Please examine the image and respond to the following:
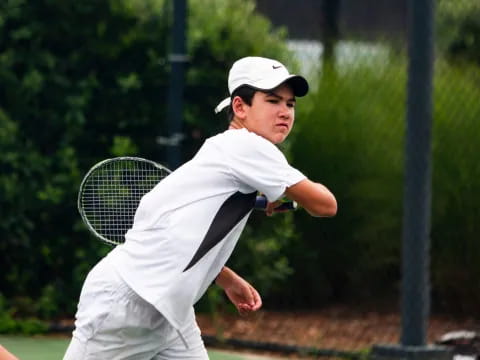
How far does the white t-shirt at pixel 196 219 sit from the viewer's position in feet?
13.1

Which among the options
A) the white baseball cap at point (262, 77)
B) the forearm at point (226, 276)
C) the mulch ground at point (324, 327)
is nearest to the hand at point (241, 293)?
the forearm at point (226, 276)

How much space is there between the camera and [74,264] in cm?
807

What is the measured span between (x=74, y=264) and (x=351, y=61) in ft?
7.17

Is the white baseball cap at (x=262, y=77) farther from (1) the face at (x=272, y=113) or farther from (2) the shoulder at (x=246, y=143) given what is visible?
(2) the shoulder at (x=246, y=143)

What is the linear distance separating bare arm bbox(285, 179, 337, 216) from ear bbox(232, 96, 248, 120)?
32cm

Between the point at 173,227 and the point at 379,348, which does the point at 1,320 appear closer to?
the point at 379,348

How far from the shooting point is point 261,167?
4.01m

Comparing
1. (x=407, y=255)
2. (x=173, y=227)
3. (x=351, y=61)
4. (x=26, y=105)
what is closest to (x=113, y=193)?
(x=173, y=227)

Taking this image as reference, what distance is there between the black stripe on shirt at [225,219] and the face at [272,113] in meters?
0.20

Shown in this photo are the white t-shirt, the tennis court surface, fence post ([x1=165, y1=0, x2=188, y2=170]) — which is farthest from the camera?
fence post ([x1=165, y1=0, x2=188, y2=170])

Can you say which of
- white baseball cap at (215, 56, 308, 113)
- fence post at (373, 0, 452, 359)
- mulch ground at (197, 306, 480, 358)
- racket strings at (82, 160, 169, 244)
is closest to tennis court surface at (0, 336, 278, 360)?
mulch ground at (197, 306, 480, 358)

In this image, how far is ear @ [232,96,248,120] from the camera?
13.7ft

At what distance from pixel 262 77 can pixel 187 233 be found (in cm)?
55

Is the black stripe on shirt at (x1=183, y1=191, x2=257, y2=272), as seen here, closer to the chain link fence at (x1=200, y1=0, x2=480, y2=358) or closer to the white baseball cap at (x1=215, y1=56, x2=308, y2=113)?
the white baseball cap at (x1=215, y1=56, x2=308, y2=113)
